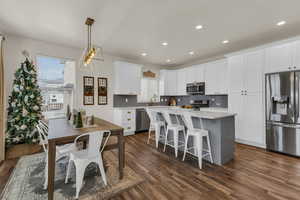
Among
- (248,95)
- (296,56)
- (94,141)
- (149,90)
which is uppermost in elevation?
(296,56)

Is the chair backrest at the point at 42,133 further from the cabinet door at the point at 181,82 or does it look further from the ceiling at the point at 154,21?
the cabinet door at the point at 181,82

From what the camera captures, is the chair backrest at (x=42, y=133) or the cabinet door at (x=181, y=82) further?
the cabinet door at (x=181, y=82)

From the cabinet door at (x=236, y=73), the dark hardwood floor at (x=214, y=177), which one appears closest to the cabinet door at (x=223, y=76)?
the cabinet door at (x=236, y=73)

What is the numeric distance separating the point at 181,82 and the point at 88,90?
367cm

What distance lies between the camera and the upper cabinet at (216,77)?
4402 millimetres

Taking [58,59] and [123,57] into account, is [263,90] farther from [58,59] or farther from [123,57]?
[58,59]

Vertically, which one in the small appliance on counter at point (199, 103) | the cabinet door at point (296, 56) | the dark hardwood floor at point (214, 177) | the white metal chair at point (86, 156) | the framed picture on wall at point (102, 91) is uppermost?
the cabinet door at point (296, 56)

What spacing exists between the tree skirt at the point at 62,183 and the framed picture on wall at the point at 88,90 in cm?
199

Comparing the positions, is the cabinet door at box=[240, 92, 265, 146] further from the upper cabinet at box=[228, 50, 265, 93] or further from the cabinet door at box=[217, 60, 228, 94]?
the cabinet door at box=[217, 60, 228, 94]

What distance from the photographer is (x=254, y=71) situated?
360cm

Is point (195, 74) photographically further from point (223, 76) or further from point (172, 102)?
point (172, 102)

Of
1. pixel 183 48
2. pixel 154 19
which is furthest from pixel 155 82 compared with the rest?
pixel 154 19

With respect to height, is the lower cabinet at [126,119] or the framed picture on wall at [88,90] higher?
the framed picture on wall at [88,90]

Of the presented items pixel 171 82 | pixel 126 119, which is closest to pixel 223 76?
pixel 171 82
